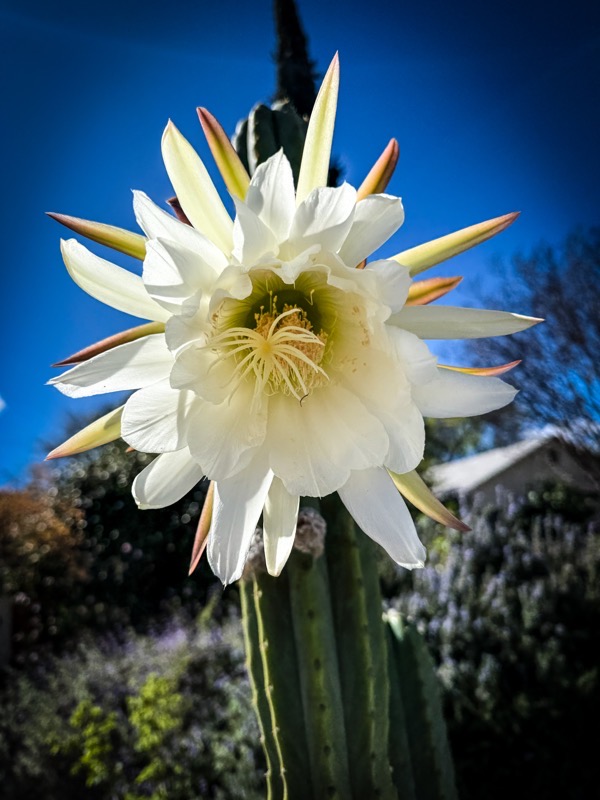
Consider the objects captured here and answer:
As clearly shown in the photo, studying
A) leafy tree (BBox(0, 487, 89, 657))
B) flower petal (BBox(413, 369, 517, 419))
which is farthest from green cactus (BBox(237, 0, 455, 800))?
leafy tree (BBox(0, 487, 89, 657))

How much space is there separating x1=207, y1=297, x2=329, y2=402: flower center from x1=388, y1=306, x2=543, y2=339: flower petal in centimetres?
12

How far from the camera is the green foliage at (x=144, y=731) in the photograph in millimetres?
2514

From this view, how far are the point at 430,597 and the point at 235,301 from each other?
2.79 metres

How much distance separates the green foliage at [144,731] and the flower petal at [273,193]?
2.18m

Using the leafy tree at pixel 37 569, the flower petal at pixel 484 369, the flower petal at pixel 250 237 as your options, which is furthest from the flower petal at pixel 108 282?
the leafy tree at pixel 37 569

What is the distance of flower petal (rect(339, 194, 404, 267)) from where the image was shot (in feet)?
2.00

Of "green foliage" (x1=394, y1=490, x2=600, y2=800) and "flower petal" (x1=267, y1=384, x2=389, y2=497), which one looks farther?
"green foliage" (x1=394, y1=490, x2=600, y2=800)

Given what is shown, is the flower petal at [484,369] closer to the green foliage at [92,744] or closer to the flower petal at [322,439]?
the flower petal at [322,439]

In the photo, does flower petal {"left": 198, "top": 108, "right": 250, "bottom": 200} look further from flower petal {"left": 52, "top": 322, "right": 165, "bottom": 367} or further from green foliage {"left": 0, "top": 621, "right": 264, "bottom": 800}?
green foliage {"left": 0, "top": 621, "right": 264, "bottom": 800}

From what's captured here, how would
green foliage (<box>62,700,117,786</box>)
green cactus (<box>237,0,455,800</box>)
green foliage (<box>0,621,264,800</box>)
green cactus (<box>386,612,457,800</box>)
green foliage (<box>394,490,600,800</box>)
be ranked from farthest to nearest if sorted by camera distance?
1. green foliage (<box>62,700,117,786</box>)
2. green foliage (<box>0,621,264,800</box>)
3. green foliage (<box>394,490,600,800</box>)
4. green cactus (<box>386,612,457,800</box>)
5. green cactus (<box>237,0,455,800</box>)

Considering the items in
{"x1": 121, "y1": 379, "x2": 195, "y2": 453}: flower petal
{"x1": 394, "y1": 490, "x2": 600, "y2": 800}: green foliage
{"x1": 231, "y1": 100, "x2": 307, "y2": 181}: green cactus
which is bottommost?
{"x1": 394, "y1": 490, "x2": 600, "y2": 800}: green foliage

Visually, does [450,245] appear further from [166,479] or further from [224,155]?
[166,479]

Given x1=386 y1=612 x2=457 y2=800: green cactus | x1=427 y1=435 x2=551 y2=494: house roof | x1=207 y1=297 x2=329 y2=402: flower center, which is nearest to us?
x1=207 y1=297 x2=329 y2=402: flower center

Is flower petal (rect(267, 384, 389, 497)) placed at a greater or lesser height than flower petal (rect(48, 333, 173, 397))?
lesser
